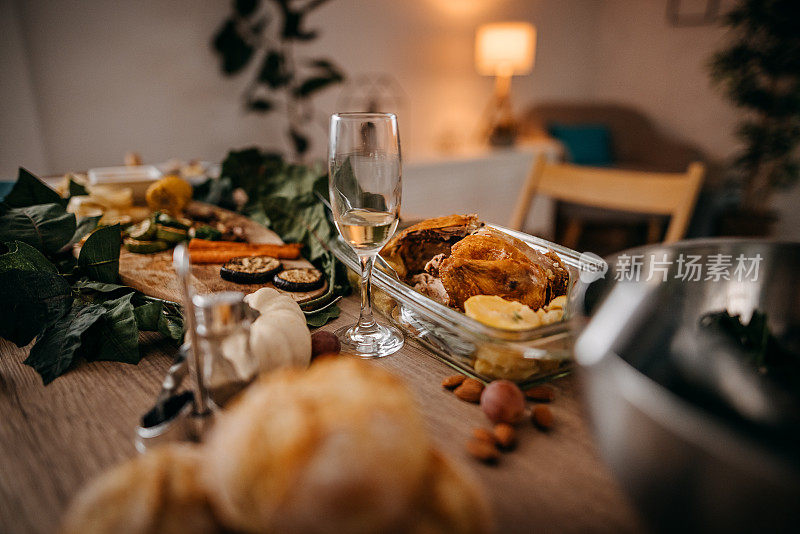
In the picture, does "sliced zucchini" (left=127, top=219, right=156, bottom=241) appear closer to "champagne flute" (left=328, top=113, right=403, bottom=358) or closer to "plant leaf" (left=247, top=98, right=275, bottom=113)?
"champagne flute" (left=328, top=113, right=403, bottom=358)

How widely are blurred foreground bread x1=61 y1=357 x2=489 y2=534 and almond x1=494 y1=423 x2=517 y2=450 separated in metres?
0.16

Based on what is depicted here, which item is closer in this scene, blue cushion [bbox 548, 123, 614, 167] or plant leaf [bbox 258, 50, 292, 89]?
plant leaf [bbox 258, 50, 292, 89]

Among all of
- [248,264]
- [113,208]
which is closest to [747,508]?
[248,264]

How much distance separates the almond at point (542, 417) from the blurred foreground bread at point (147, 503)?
31cm

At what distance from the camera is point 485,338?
0.47 m

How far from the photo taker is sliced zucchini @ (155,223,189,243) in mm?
898

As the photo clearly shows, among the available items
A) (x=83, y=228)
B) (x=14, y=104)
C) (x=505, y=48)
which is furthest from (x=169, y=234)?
(x=505, y=48)

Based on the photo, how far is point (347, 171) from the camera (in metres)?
0.59

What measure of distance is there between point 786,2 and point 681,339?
12.5 feet

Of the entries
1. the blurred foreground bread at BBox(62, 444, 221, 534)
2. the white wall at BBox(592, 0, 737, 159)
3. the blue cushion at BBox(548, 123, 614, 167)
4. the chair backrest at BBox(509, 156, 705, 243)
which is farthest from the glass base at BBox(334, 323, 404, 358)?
the white wall at BBox(592, 0, 737, 159)

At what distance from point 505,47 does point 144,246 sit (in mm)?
3352

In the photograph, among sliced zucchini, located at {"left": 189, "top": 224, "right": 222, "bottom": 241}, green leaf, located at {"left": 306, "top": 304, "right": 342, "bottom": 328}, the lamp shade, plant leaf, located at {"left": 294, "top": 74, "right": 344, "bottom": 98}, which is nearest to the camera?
→ green leaf, located at {"left": 306, "top": 304, "right": 342, "bottom": 328}

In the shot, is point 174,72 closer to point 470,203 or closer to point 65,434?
point 470,203

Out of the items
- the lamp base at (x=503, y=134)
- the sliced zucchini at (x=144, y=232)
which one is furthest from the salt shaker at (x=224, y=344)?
the lamp base at (x=503, y=134)
